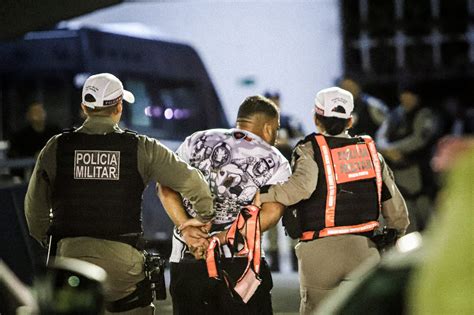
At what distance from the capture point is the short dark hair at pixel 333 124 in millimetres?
7695

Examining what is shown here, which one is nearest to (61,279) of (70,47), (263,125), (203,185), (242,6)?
(203,185)

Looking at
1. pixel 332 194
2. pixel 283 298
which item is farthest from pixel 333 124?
pixel 283 298

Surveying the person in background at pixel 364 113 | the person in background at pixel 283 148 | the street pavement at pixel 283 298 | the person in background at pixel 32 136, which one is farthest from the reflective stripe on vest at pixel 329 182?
the person in background at pixel 32 136

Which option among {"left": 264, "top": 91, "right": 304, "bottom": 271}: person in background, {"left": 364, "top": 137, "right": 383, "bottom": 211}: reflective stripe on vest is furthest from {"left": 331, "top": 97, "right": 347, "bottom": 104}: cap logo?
{"left": 264, "top": 91, "right": 304, "bottom": 271}: person in background

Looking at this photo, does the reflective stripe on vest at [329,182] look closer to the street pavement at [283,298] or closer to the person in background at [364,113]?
the street pavement at [283,298]

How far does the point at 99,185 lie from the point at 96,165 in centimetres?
10

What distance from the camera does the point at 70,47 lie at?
1702 centimetres

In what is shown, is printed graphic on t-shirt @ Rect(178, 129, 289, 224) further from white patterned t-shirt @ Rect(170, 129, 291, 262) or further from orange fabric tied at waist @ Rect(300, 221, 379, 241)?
orange fabric tied at waist @ Rect(300, 221, 379, 241)

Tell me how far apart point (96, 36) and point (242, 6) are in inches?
248

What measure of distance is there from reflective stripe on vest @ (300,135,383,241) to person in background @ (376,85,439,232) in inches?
245

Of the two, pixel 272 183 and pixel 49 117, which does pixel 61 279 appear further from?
pixel 49 117

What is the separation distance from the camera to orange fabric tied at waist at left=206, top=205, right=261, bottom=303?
728 cm

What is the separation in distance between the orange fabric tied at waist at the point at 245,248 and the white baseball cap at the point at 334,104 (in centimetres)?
76

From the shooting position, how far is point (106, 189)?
6969 millimetres
